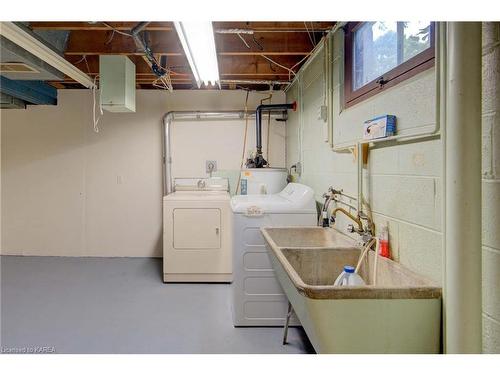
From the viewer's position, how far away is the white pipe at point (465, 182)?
970mm

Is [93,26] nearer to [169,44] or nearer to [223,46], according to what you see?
[169,44]

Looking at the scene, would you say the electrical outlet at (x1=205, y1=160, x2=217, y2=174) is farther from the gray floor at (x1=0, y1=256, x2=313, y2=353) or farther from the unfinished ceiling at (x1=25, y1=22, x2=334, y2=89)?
the gray floor at (x1=0, y1=256, x2=313, y2=353)

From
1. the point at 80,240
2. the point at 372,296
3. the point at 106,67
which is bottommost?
the point at 80,240

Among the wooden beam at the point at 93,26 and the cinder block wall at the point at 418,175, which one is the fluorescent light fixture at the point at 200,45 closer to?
the wooden beam at the point at 93,26

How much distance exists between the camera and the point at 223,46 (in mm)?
2947

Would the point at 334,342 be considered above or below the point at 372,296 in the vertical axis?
below

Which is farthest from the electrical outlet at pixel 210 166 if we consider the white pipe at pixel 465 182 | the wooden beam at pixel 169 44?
the white pipe at pixel 465 182

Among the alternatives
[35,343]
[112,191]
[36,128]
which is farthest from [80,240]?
[35,343]

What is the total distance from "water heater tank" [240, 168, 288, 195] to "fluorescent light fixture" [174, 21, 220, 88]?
44.7 inches

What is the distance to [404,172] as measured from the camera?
144cm

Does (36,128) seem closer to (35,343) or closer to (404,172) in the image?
(35,343)

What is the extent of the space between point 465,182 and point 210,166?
3617 mm

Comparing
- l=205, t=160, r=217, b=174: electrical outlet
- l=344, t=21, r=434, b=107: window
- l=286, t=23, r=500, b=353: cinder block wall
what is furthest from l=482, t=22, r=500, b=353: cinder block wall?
l=205, t=160, r=217, b=174: electrical outlet
